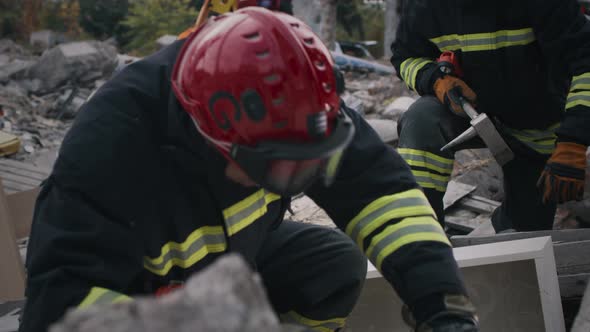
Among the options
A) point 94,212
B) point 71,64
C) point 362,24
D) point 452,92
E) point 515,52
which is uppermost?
point 94,212

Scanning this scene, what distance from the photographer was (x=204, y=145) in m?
2.03

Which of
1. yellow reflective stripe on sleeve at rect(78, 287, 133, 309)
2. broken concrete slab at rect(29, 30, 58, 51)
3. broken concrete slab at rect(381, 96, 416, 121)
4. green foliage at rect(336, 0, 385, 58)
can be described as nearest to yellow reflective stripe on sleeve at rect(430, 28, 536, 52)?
yellow reflective stripe on sleeve at rect(78, 287, 133, 309)

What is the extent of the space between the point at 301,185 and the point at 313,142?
0.17m

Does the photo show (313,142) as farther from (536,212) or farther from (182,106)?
(536,212)

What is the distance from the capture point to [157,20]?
1847 cm

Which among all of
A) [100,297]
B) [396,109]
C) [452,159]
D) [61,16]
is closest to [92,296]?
[100,297]

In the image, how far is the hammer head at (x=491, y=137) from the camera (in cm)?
343

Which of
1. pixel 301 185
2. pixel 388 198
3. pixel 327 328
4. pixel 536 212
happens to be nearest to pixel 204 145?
pixel 301 185

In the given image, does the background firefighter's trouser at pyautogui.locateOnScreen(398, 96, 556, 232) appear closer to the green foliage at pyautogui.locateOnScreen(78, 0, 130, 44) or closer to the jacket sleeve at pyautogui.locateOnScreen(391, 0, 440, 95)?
the jacket sleeve at pyautogui.locateOnScreen(391, 0, 440, 95)

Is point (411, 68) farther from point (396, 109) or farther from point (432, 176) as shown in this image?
point (396, 109)

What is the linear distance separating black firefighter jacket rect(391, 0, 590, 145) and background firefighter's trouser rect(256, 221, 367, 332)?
1424mm

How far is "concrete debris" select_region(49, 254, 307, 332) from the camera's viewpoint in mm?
920

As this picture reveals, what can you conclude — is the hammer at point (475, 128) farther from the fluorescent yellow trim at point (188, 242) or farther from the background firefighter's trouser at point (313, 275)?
the fluorescent yellow trim at point (188, 242)

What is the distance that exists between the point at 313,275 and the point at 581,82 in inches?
67.8
